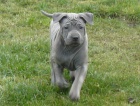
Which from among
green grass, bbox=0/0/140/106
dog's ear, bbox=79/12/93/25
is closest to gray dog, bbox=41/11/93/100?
dog's ear, bbox=79/12/93/25

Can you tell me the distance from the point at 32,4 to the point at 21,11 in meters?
0.76

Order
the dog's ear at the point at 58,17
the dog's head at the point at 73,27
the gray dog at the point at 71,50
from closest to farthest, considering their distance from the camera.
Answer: the dog's head at the point at 73,27
the gray dog at the point at 71,50
the dog's ear at the point at 58,17

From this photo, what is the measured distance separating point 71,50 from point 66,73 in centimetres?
90

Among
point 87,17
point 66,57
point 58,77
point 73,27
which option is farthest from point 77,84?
point 87,17

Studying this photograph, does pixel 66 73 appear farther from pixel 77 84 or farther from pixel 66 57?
pixel 77 84

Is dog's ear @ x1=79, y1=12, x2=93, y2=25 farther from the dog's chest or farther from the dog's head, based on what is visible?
the dog's chest

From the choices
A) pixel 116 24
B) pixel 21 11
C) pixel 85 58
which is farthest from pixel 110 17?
pixel 85 58

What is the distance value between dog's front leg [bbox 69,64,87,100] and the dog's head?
16.4 inches

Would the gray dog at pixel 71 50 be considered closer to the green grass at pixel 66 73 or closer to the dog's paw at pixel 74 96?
the dog's paw at pixel 74 96

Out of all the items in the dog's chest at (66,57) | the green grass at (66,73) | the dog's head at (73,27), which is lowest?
the green grass at (66,73)

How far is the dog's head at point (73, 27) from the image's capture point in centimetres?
588

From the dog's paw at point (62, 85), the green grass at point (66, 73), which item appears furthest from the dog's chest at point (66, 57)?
the green grass at point (66, 73)

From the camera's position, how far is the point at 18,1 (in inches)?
454

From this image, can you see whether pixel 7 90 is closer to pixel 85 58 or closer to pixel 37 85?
pixel 37 85
